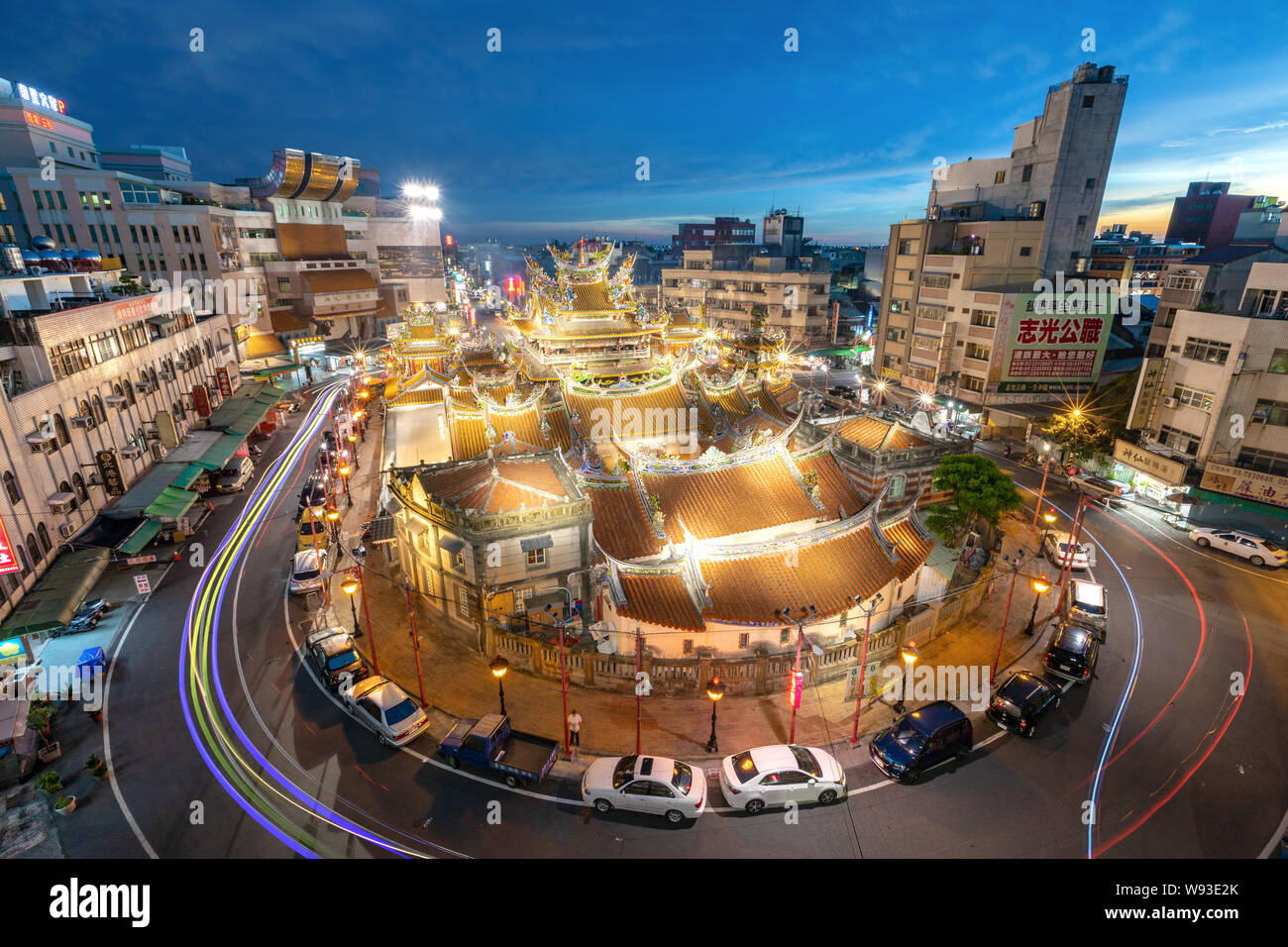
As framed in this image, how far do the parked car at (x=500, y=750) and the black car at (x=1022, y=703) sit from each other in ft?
52.3

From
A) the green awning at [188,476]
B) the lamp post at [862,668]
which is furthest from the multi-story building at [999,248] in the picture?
the green awning at [188,476]

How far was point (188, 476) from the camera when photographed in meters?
39.1

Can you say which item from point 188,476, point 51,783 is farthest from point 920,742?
point 188,476

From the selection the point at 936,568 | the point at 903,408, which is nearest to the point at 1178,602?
the point at 936,568

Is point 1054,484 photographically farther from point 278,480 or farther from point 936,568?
point 278,480

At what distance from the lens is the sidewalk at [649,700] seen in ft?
67.4

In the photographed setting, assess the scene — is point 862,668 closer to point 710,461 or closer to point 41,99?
point 710,461

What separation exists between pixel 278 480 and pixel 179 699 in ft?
85.3

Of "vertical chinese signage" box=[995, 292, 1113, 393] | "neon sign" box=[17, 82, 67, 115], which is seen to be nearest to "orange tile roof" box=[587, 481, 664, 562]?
"vertical chinese signage" box=[995, 292, 1113, 393]

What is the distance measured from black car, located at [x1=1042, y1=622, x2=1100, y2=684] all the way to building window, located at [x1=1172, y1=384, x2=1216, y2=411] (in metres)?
22.2

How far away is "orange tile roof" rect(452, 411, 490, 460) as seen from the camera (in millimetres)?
34750

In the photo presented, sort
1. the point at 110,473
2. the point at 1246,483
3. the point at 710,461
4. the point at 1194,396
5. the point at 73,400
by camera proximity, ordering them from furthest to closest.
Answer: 1. the point at 1194,396
2. the point at 110,473
3. the point at 73,400
4. the point at 1246,483
5. the point at 710,461

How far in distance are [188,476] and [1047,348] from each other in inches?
2725

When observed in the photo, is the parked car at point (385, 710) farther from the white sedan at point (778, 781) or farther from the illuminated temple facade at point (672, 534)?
the white sedan at point (778, 781)
